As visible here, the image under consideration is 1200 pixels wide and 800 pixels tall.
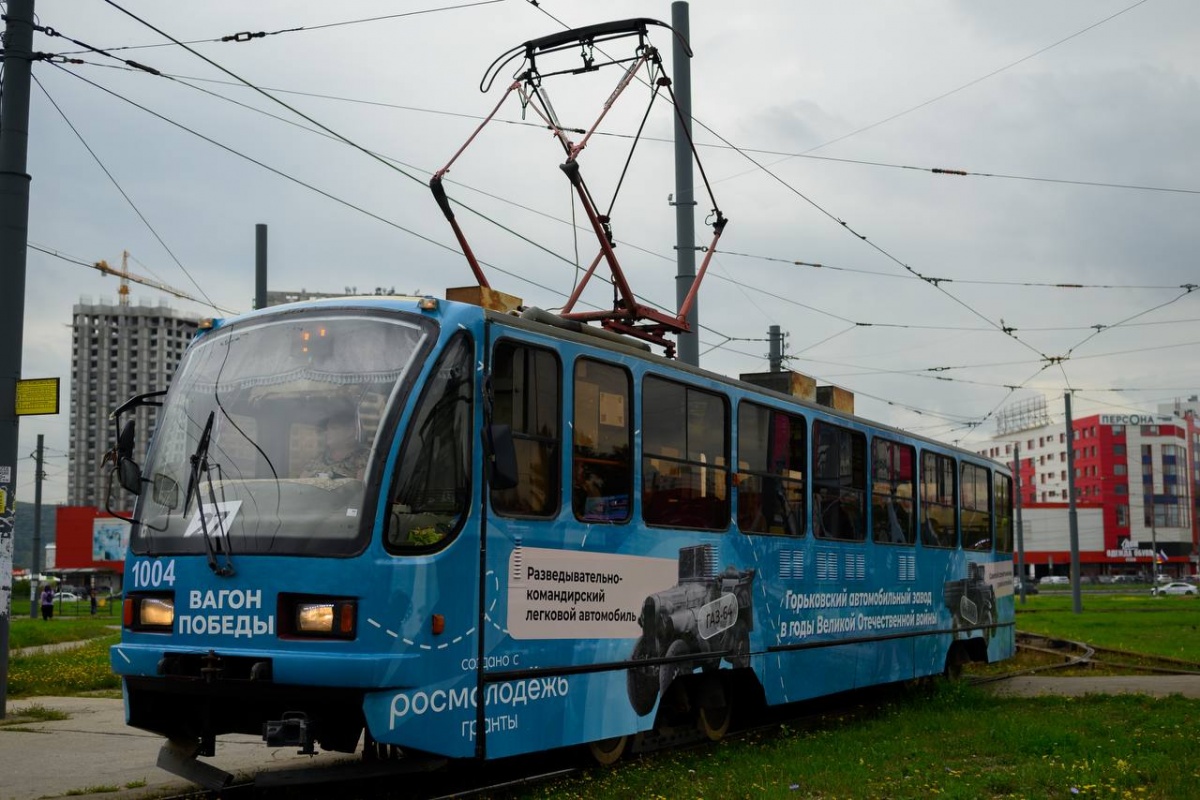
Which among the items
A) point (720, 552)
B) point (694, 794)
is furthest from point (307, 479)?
point (720, 552)

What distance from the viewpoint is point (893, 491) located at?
47.0 feet

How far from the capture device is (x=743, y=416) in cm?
1108

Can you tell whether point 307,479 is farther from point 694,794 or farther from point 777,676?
point 777,676

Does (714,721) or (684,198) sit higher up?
(684,198)

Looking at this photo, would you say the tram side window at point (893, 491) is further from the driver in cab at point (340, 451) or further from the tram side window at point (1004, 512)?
the driver in cab at point (340, 451)

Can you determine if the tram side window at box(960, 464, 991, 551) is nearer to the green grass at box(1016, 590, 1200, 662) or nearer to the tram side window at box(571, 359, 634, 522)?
the green grass at box(1016, 590, 1200, 662)

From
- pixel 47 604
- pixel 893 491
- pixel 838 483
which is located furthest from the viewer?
pixel 47 604

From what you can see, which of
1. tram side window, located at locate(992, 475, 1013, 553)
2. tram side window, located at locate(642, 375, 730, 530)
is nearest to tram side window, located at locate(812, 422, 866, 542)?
tram side window, located at locate(642, 375, 730, 530)

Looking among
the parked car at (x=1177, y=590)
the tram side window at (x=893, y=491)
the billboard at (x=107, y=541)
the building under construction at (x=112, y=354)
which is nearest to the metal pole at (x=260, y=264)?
the tram side window at (x=893, y=491)

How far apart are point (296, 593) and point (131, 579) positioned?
4.58ft

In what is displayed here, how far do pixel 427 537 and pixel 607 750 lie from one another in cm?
290

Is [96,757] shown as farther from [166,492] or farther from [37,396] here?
[37,396]

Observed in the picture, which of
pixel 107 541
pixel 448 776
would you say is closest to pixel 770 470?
pixel 448 776

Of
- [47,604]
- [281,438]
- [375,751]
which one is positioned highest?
[281,438]
